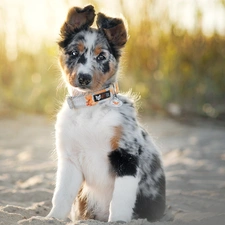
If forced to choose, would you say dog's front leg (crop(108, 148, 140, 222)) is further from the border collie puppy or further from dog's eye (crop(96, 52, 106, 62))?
dog's eye (crop(96, 52, 106, 62))

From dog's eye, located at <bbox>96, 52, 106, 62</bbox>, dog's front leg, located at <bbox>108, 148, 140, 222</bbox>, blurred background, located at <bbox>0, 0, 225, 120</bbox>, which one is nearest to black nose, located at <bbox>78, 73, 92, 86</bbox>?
dog's eye, located at <bbox>96, 52, 106, 62</bbox>

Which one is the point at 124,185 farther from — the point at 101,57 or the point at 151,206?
the point at 101,57

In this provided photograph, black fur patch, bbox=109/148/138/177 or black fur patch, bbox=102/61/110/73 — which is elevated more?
black fur patch, bbox=102/61/110/73

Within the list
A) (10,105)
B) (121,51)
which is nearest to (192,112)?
(10,105)

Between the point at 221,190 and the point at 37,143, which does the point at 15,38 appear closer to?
the point at 37,143

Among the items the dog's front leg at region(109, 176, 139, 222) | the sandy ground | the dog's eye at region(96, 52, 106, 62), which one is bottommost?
the sandy ground

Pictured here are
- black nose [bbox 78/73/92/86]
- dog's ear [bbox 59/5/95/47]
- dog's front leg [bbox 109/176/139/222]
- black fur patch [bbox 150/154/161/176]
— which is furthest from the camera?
dog's ear [bbox 59/5/95/47]

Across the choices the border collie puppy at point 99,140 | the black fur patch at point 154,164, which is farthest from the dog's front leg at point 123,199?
the black fur patch at point 154,164
